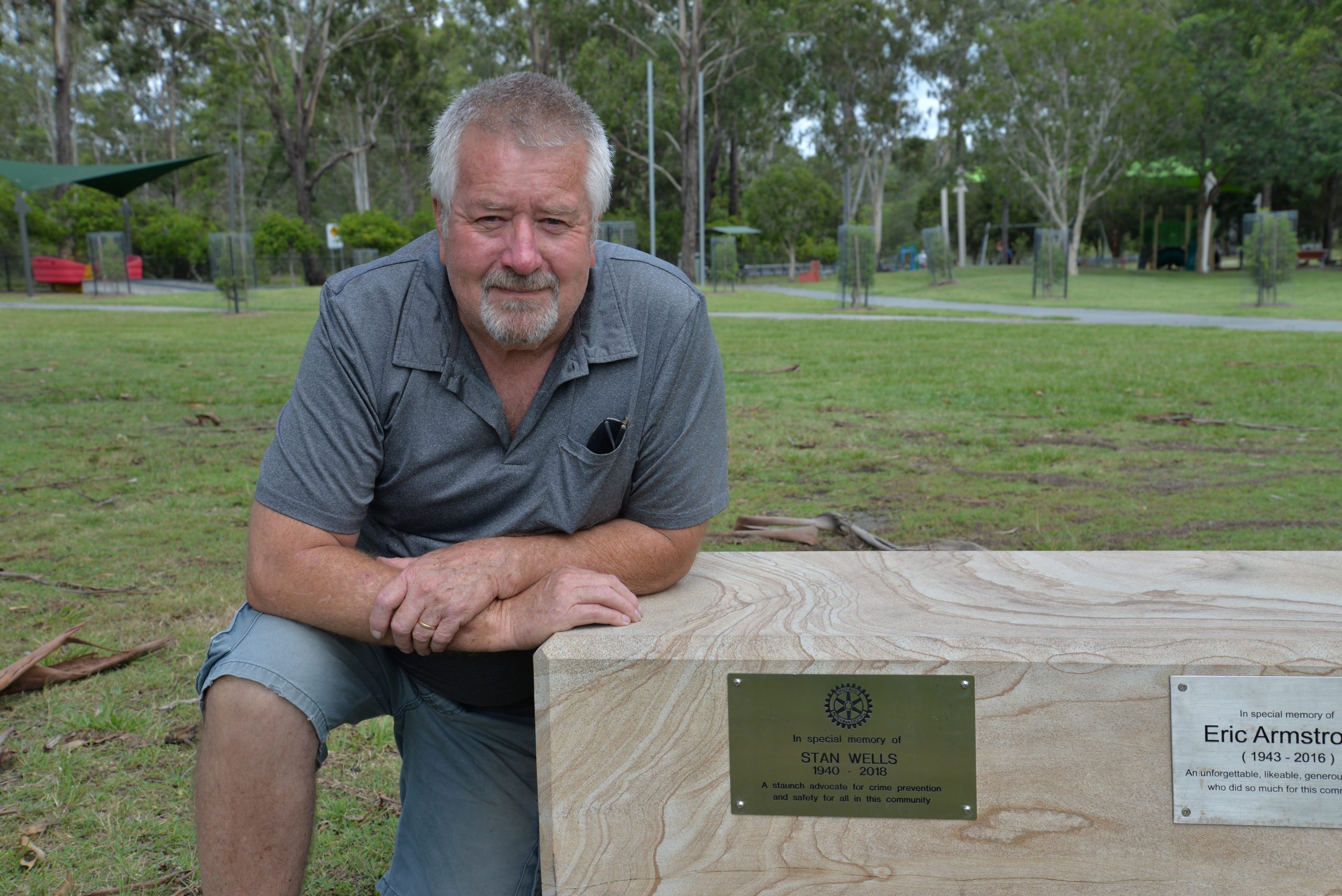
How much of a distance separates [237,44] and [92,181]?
19.1 metres

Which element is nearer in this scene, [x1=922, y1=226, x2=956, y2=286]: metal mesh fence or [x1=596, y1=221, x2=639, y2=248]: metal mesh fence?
[x1=596, y1=221, x2=639, y2=248]: metal mesh fence

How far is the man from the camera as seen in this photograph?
5.96 feet

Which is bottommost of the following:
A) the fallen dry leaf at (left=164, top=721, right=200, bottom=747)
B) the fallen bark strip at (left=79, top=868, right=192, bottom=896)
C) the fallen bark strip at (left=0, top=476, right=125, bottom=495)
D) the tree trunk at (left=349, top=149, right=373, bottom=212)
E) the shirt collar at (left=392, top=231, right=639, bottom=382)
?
the fallen bark strip at (left=79, top=868, right=192, bottom=896)

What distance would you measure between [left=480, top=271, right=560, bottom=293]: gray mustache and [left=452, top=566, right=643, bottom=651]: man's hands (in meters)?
0.47

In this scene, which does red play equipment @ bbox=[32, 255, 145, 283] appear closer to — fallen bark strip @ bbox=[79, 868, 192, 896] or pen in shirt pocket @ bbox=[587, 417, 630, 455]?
fallen bark strip @ bbox=[79, 868, 192, 896]

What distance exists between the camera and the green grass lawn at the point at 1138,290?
64.7 ft

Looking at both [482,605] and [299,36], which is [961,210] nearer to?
[299,36]

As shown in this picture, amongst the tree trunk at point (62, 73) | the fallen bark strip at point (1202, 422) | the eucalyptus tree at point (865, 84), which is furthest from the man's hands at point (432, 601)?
the eucalyptus tree at point (865, 84)

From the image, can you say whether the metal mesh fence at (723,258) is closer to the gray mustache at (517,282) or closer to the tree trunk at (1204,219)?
the tree trunk at (1204,219)

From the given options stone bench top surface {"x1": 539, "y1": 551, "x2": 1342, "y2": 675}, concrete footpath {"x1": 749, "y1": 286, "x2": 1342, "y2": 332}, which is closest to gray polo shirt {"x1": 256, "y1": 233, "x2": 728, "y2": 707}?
stone bench top surface {"x1": 539, "y1": 551, "x2": 1342, "y2": 675}

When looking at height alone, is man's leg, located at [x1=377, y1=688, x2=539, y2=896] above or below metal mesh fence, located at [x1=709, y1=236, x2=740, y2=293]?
below

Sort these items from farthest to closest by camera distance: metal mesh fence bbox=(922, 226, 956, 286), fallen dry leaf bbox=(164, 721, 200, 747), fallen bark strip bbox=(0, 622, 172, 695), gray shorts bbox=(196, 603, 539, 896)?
metal mesh fence bbox=(922, 226, 956, 286) < fallen bark strip bbox=(0, 622, 172, 695) < fallen dry leaf bbox=(164, 721, 200, 747) < gray shorts bbox=(196, 603, 539, 896)

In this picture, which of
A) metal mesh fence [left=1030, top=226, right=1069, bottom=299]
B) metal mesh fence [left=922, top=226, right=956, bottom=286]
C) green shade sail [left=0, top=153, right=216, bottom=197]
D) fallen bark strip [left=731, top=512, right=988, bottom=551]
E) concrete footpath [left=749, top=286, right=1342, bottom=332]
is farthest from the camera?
metal mesh fence [left=922, top=226, right=956, bottom=286]

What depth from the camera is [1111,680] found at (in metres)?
1.67
